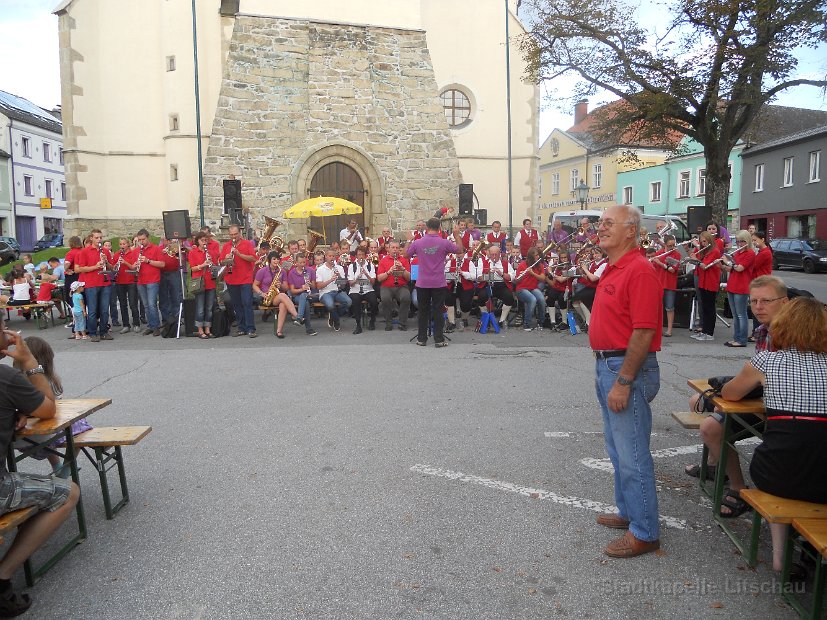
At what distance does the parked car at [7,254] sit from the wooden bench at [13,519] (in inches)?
1226

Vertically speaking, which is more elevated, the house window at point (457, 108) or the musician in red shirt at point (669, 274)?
the house window at point (457, 108)

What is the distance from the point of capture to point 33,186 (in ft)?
155

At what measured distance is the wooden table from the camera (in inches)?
138

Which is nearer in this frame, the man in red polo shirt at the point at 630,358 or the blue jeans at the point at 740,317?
the man in red polo shirt at the point at 630,358

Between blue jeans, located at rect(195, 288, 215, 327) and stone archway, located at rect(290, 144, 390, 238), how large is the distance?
8.76m

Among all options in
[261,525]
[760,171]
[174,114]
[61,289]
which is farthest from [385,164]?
[760,171]

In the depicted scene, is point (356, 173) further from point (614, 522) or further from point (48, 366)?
point (614, 522)

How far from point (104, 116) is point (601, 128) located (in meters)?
18.2

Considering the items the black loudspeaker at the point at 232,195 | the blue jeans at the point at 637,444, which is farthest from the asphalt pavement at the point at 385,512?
the black loudspeaker at the point at 232,195

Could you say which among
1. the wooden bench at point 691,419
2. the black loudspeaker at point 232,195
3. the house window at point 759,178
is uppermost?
the house window at point 759,178

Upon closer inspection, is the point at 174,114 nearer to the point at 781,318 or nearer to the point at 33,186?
the point at 781,318

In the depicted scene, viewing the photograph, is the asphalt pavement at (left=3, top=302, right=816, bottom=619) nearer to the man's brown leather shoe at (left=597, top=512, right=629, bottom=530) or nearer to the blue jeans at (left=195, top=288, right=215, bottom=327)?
the man's brown leather shoe at (left=597, top=512, right=629, bottom=530)

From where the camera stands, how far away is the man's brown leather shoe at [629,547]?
3.52m

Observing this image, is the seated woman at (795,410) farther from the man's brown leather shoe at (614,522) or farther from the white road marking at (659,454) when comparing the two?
the white road marking at (659,454)
